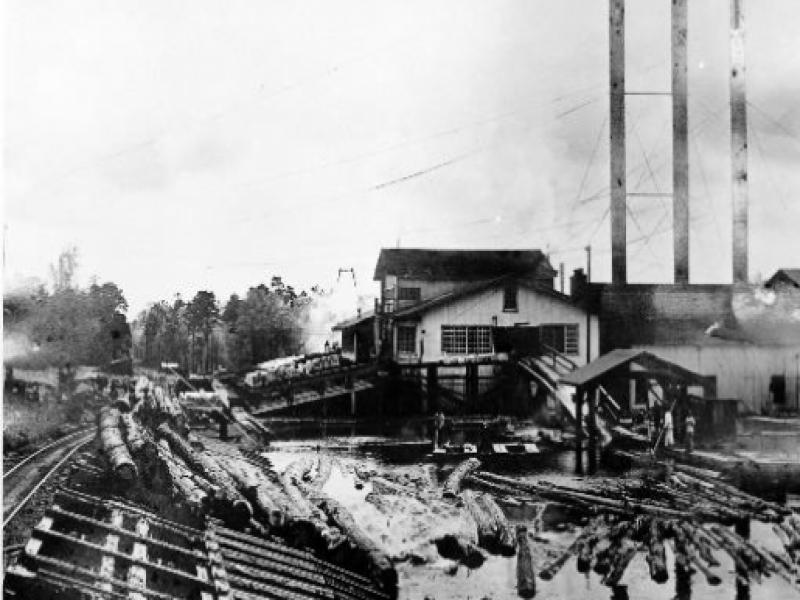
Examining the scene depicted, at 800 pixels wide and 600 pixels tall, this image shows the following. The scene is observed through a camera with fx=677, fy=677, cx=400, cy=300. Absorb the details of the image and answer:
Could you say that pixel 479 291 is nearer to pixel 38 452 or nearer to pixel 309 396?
pixel 309 396

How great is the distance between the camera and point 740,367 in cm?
507

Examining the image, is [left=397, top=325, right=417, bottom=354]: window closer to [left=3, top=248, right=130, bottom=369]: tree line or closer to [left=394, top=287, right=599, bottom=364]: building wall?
[left=394, top=287, right=599, bottom=364]: building wall

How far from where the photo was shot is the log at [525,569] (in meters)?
4.64

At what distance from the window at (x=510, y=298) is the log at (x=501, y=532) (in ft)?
4.65

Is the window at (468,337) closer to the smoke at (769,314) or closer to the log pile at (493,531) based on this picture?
the log pile at (493,531)

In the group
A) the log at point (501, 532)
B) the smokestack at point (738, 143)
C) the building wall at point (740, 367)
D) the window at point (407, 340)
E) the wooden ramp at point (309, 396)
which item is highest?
the smokestack at point (738, 143)

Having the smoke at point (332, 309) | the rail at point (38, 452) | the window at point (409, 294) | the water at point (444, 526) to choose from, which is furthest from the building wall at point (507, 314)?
the rail at point (38, 452)

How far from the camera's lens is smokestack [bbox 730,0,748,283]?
5156 mm

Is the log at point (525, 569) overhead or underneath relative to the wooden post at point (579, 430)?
underneath

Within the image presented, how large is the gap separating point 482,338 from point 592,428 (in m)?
1.06

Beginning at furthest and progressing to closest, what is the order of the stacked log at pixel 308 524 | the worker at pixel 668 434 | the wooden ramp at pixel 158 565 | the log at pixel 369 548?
1. the worker at pixel 668 434
2. the stacked log at pixel 308 524
3. the log at pixel 369 548
4. the wooden ramp at pixel 158 565

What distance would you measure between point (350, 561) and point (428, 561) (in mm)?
548

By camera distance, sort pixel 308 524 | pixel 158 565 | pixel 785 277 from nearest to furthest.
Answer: pixel 158 565, pixel 308 524, pixel 785 277

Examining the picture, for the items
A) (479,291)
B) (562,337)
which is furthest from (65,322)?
(562,337)
